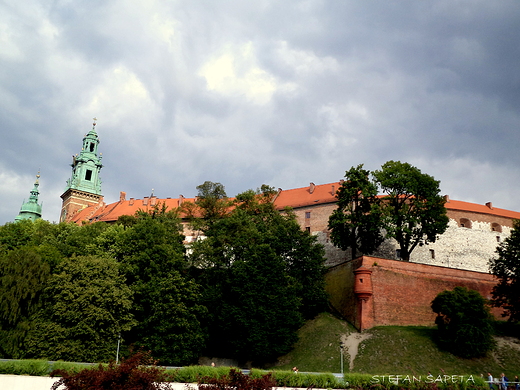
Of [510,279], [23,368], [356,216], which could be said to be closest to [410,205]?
[356,216]

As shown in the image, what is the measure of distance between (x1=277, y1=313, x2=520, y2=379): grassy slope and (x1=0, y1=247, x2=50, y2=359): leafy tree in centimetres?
1912

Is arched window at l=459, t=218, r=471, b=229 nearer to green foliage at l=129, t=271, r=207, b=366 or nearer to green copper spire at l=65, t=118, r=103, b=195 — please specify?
green foliage at l=129, t=271, r=207, b=366

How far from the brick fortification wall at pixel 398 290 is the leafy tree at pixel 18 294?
25.0 metres

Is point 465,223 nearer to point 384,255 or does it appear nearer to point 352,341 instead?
point 384,255

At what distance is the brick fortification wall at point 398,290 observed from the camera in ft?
132

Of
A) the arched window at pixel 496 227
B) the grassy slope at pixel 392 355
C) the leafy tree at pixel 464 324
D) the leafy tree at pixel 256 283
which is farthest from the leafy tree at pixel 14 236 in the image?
the arched window at pixel 496 227

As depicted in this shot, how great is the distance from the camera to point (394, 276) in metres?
41.8

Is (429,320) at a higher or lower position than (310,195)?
lower

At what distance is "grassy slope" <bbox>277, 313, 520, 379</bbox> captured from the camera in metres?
32.3

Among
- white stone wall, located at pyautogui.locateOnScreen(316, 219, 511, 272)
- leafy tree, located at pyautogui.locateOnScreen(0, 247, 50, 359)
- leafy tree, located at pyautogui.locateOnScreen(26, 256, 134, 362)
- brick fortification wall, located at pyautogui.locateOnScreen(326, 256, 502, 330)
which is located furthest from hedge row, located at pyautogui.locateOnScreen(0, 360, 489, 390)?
white stone wall, located at pyautogui.locateOnScreen(316, 219, 511, 272)

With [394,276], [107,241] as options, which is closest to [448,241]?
[394,276]

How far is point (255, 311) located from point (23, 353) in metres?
17.0

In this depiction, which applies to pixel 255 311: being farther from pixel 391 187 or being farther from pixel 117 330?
pixel 391 187

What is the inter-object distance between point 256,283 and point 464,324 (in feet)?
52.6
